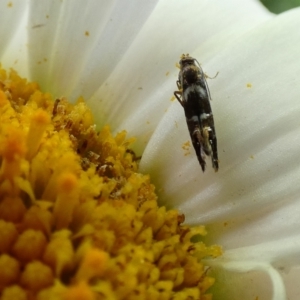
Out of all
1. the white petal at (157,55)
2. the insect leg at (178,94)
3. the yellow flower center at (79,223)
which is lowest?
the yellow flower center at (79,223)

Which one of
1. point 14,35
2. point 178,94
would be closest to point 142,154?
point 178,94

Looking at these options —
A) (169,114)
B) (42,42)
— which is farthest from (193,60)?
(42,42)

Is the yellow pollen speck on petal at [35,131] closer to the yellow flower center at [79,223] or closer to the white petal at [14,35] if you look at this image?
the yellow flower center at [79,223]

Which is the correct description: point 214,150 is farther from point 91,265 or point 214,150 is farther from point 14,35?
point 14,35

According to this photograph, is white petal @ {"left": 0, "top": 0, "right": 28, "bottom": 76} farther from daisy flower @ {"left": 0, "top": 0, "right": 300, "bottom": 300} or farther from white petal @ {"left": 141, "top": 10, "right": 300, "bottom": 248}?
white petal @ {"left": 141, "top": 10, "right": 300, "bottom": 248}

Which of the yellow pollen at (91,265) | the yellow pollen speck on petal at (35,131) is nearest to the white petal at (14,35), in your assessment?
the yellow pollen speck on petal at (35,131)

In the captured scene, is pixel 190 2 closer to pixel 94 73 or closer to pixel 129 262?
pixel 94 73

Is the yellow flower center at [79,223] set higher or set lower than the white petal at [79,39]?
lower
